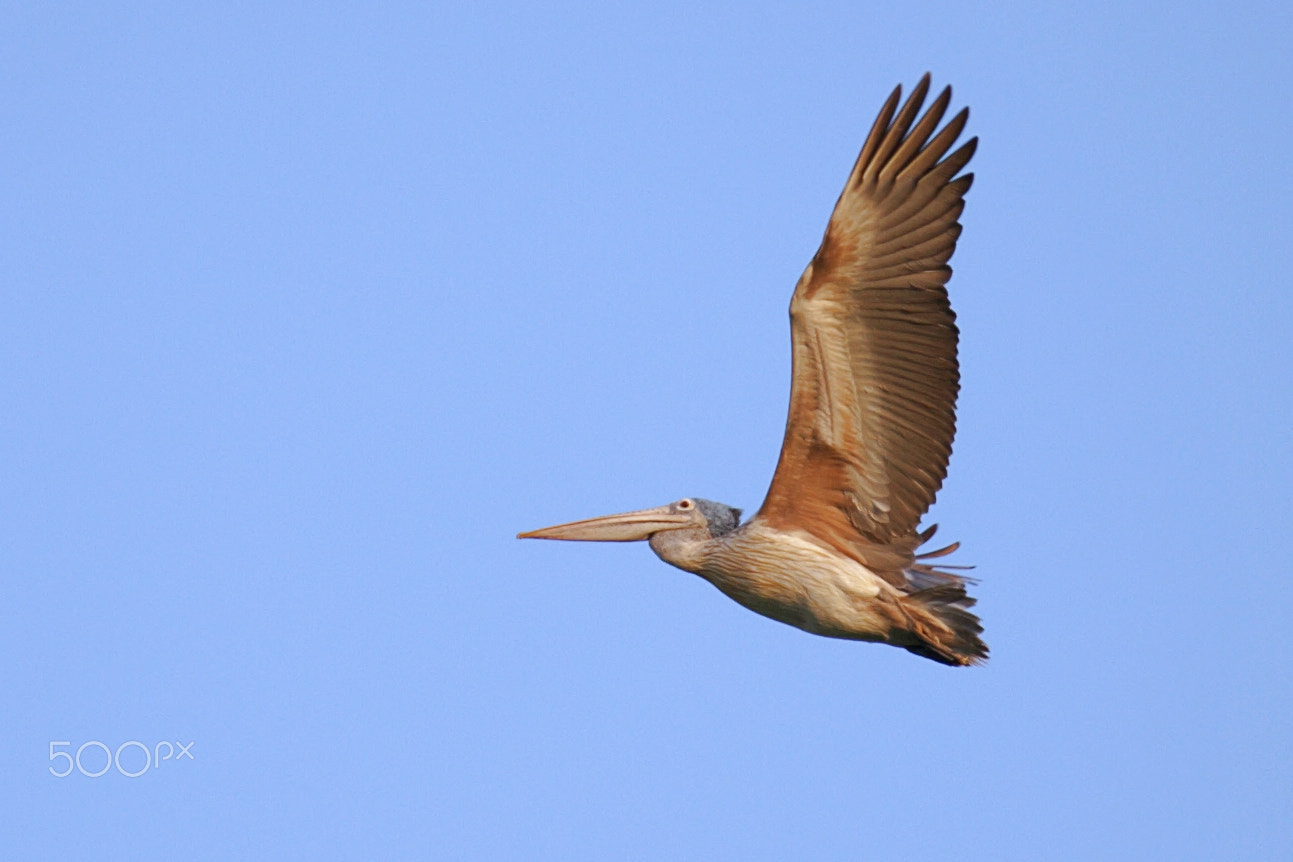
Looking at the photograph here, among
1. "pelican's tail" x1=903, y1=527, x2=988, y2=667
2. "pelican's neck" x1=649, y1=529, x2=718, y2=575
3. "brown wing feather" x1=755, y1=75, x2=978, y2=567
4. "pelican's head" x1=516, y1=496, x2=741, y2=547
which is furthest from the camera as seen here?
"pelican's head" x1=516, y1=496, x2=741, y2=547

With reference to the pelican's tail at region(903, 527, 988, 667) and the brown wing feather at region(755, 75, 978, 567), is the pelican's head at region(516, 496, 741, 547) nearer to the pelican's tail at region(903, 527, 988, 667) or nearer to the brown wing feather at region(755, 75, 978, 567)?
the brown wing feather at region(755, 75, 978, 567)

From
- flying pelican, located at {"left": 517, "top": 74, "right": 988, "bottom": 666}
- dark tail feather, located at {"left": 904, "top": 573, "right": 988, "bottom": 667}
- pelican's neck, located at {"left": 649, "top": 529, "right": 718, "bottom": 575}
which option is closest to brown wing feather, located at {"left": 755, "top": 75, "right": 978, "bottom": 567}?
flying pelican, located at {"left": 517, "top": 74, "right": 988, "bottom": 666}

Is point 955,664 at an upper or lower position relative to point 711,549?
lower

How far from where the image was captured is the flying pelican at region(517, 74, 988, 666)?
32.6 feet

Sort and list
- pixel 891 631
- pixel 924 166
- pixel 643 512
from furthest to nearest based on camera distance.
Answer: pixel 643 512 → pixel 891 631 → pixel 924 166

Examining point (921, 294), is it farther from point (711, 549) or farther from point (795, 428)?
point (711, 549)

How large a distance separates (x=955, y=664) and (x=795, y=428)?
6.45 ft

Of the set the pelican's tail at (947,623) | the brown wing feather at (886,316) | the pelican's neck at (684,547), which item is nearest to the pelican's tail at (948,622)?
the pelican's tail at (947,623)

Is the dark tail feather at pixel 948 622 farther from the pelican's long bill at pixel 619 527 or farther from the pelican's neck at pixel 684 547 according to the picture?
the pelican's long bill at pixel 619 527

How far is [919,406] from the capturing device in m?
10.3

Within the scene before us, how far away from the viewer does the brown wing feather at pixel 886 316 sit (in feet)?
32.5

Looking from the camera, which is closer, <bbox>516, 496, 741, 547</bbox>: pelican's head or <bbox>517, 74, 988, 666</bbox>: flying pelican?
<bbox>517, 74, 988, 666</bbox>: flying pelican

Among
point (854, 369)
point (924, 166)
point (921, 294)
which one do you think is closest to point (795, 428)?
point (854, 369)

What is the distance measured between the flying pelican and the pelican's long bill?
0.05ft
